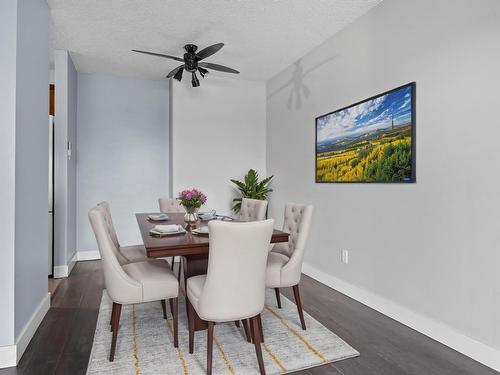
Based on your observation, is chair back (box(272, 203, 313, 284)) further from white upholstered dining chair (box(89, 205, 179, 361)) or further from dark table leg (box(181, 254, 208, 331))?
white upholstered dining chair (box(89, 205, 179, 361))

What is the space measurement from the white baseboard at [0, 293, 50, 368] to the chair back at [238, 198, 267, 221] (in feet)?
6.72

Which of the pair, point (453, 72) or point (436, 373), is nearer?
point (436, 373)

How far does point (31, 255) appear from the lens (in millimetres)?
2516

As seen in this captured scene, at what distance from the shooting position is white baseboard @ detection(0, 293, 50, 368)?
2.05 meters

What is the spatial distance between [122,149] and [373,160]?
3845mm

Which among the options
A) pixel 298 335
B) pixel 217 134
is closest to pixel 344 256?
pixel 298 335

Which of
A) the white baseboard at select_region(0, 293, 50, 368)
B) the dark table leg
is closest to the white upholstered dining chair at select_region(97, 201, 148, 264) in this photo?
the dark table leg

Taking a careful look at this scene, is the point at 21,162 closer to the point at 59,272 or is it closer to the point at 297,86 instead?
the point at 59,272

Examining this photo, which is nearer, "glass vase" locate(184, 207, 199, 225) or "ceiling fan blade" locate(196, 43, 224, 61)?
"glass vase" locate(184, 207, 199, 225)

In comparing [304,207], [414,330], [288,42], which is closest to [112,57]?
[288,42]

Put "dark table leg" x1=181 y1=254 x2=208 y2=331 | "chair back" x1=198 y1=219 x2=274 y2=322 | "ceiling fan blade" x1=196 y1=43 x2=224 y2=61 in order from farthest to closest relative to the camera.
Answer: "ceiling fan blade" x1=196 y1=43 x2=224 y2=61
"dark table leg" x1=181 y1=254 x2=208 y2=331
"chair back" x1=198 y1=219 x2=274 y2=322

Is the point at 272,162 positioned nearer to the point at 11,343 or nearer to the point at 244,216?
the point at 244,216

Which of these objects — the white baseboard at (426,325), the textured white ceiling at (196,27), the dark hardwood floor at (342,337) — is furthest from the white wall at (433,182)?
the textured white ceiling at (196,27)

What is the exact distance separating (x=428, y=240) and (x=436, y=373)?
0.95 metres
